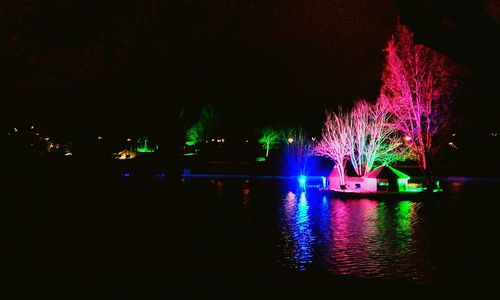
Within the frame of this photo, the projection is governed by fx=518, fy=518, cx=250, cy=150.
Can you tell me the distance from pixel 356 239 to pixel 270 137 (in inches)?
2186

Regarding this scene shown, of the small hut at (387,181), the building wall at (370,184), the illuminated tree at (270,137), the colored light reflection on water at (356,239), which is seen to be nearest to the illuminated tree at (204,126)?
the illuminated tree at (270,137)

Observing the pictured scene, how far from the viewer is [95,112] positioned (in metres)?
17.6

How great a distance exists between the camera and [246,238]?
13852 mm

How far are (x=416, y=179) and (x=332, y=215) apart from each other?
21047 millimetres

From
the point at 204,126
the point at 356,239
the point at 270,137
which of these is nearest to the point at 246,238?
the point at 356,239

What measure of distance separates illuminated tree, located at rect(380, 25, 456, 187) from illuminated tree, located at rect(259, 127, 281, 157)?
39.1 meters

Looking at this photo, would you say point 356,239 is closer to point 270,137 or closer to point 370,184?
point 370,184

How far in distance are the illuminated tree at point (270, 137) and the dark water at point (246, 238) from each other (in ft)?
147

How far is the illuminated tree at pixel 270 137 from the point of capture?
6900 cm

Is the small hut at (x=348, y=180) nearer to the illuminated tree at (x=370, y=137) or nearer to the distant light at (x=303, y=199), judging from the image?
the illuminated tree at (x=370, y=137)

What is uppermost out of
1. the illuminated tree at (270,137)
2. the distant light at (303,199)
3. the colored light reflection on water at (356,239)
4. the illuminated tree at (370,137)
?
the illuminated tree at (270,137)

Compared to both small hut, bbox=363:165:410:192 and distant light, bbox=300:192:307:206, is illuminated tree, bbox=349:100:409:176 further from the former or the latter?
distant light, bbox=300:192:307:206

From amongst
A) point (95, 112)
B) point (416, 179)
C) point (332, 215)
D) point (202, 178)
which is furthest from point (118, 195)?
point (416, 179)

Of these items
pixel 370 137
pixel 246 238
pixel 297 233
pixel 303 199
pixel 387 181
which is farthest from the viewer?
pixel 370 137
